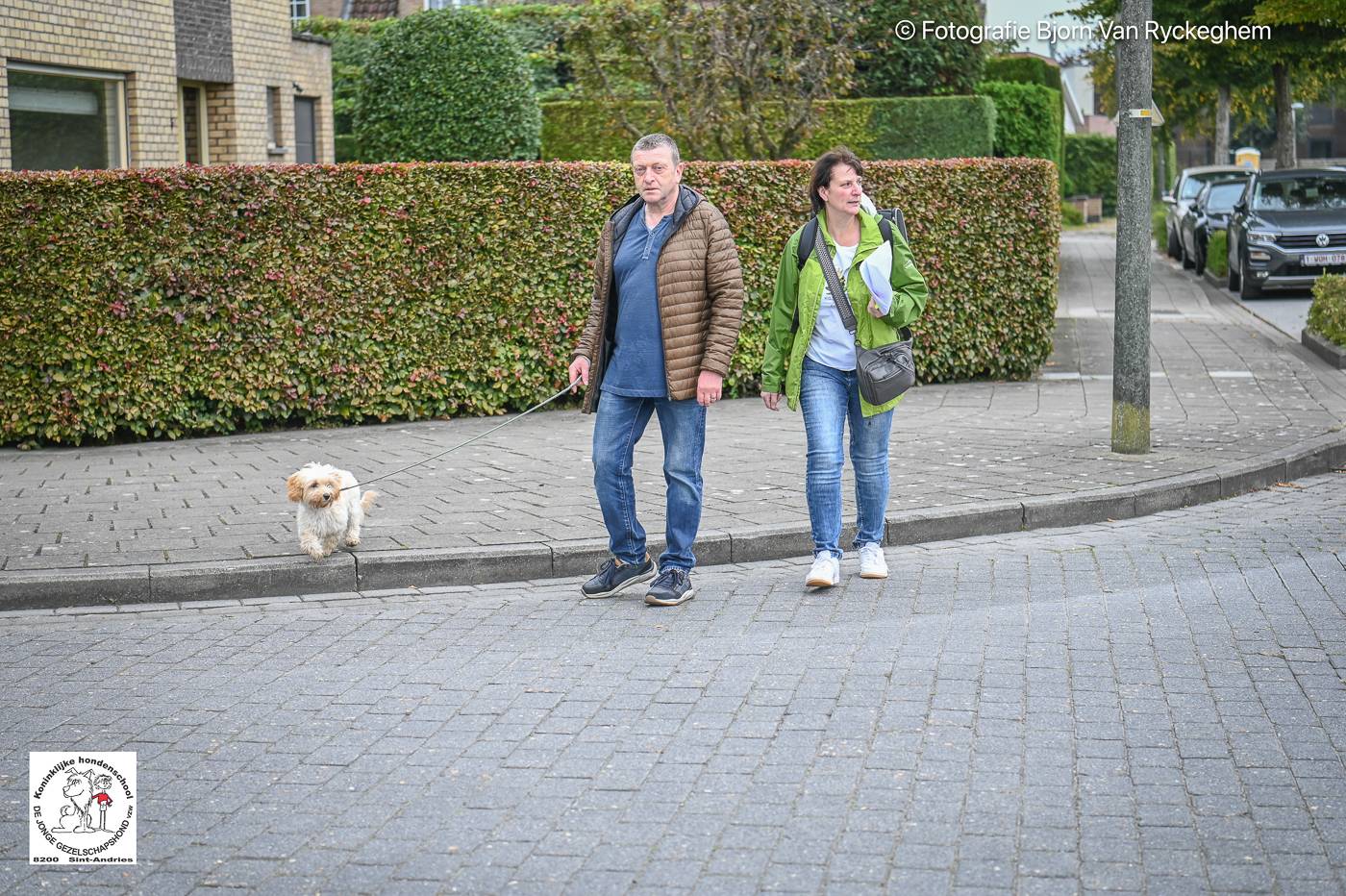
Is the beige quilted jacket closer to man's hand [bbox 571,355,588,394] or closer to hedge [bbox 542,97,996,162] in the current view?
man's hand [bbox 571,355,588,394]

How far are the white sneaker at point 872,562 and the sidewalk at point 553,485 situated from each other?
2.18 feet

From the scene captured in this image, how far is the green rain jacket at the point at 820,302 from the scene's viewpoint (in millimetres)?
7070

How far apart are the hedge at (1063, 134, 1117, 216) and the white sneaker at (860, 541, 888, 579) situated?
4763 centimetres

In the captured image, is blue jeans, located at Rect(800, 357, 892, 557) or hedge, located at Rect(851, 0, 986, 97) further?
hedge, located at Rect(851, 0, 986, 97)

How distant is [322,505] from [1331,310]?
38.7 feet

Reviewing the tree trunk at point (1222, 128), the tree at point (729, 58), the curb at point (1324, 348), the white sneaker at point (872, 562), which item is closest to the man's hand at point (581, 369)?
the white sneaker at point (872, 562)

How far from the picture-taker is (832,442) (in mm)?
7145

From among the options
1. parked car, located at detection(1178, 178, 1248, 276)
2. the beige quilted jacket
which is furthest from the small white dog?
parked car, located at detection(1178, 178, 1248, 276)

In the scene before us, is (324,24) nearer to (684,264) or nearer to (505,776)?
(684,264)

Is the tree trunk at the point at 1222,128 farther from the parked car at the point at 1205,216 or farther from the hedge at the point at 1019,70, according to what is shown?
the parked car at the point at 1205,216

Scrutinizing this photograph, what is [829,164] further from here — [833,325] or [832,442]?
[832,442]

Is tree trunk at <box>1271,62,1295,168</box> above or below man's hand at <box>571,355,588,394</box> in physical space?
above

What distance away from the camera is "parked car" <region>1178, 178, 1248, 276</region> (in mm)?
26969

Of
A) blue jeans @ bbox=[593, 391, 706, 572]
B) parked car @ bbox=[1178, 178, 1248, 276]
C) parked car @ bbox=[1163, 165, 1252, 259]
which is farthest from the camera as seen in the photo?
parked car @ bbox=[1163, 165, 1252, 259]
